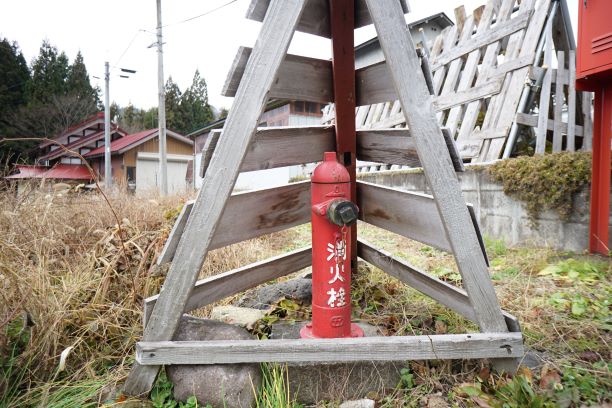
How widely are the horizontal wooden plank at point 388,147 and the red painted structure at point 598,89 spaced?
85.2 inches

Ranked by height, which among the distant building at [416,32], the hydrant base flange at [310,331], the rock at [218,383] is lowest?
the rock at [218,383]

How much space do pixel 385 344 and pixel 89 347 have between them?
63.5 inches

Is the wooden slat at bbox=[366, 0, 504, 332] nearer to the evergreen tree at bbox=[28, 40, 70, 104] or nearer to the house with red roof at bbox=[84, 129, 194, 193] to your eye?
the house with red roof at bbox=[84, 129, 194, 193]

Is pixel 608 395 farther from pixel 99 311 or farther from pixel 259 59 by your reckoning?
pixel 99 311

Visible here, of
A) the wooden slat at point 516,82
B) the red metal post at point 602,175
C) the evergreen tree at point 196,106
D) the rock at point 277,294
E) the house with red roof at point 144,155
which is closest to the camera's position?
the rock at point 277,294

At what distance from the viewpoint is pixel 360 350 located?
65.2 inches

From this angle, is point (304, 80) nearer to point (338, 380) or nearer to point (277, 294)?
point (277, 294)

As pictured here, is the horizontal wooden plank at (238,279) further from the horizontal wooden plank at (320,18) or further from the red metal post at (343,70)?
the horizontal wooden plank at (320,18)

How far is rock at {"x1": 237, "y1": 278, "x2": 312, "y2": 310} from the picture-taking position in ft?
8.90

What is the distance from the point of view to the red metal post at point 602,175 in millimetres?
3180

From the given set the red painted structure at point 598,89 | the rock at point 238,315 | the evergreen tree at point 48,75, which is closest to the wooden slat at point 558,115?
the red painted structure at point 598,89

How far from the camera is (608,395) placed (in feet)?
5.24

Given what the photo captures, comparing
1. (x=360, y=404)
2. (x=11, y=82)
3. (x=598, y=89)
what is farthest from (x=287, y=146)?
(x=11, y=82)

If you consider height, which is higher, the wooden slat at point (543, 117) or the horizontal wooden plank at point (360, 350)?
the wooden slat at point (543, 117)
